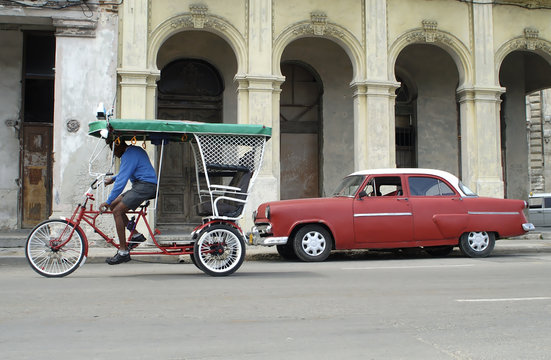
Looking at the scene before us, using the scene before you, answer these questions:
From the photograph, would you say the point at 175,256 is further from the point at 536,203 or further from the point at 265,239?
the point at 536,203

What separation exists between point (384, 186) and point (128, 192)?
528cm

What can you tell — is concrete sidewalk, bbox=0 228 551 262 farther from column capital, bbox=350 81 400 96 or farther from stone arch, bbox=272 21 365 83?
stone arch, bbox=272 21 365 83

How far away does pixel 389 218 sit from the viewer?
35.0ft

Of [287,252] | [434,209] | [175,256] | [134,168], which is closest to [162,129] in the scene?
[134,168]

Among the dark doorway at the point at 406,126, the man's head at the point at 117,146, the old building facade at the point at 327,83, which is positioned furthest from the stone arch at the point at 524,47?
the man's head at the point at 117,146

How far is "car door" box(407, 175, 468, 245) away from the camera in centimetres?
1080

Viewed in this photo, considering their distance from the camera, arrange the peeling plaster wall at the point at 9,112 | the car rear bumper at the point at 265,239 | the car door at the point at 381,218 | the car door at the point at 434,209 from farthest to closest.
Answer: the peeling plaster wall at the point at 9,112, the car door at the point at 434,209, the car door at the point at 381,218, the car rear bumper at the point at 265,239

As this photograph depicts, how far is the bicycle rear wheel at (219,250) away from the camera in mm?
7875

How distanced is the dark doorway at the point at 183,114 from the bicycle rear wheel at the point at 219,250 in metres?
7.92

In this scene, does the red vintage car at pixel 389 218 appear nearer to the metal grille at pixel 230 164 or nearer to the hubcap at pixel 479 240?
the hubcap at pixel 479 240

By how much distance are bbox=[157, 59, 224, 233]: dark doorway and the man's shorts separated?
7998mm

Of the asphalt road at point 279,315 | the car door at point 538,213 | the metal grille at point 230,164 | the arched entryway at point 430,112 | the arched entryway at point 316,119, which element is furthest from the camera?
the car door at point 538,213

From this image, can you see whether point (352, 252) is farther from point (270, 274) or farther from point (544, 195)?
point (544, 195)

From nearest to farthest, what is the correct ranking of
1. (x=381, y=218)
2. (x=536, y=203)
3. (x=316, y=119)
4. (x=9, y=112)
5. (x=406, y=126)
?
(x=381, y=218) < (x=9, y=112) < (x=316, y=119) < (x=406, y=126) < (x=536, y=203)
